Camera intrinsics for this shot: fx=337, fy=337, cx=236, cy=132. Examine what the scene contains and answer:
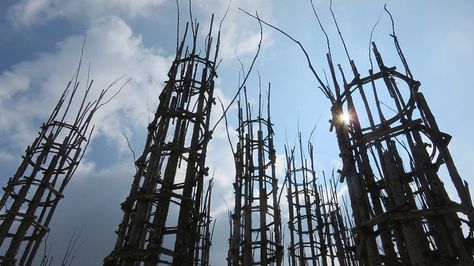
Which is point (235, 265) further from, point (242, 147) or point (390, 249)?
point (390, 249)

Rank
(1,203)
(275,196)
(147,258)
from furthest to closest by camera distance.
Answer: (275,196), (1,203), (147,258)

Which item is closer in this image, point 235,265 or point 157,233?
point 157,233

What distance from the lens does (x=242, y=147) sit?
12727 millimetres

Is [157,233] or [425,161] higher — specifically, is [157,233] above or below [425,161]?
below

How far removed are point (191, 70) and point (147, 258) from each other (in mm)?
4109

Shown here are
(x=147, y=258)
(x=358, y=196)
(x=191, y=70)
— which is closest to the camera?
(x=358, y=196)

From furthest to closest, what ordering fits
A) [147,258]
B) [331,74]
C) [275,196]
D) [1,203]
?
[275,196] < [1,203] < [331,74] < [147,258]

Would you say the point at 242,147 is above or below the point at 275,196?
above

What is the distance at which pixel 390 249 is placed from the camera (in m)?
4.51

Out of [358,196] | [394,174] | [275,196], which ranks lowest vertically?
[358,196]

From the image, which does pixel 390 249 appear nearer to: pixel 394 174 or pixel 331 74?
pixel 394 174

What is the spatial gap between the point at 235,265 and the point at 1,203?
700 cm

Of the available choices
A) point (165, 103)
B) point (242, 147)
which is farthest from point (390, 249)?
point (242, 147)

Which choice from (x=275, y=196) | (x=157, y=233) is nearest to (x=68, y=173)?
(x=157, y=233)
